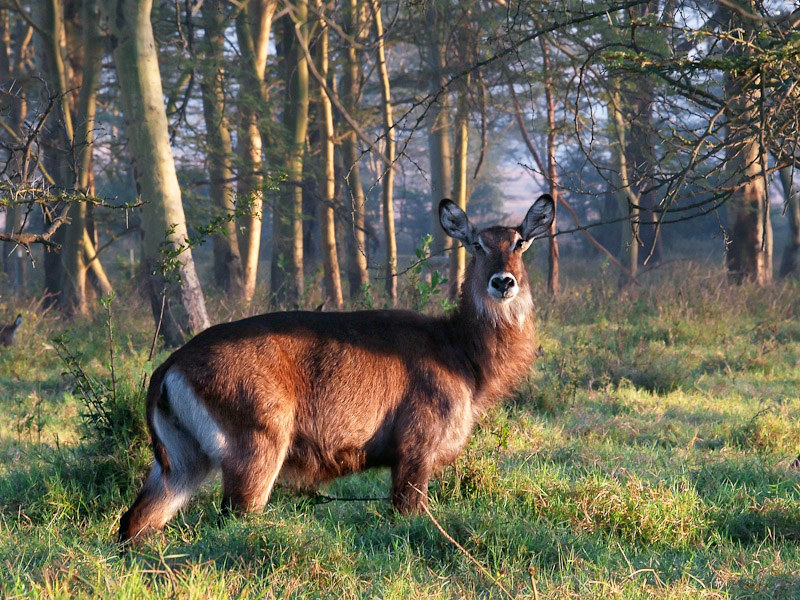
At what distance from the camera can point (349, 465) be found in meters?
4.35

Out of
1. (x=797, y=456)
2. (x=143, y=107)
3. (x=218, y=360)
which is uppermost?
(x=143, y=107)

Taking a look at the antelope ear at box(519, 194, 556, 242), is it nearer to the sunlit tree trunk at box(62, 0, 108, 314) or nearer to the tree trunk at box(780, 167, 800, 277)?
the sunlit tree trunk at box(62, 0, 108, 314)

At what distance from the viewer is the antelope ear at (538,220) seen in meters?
4.82

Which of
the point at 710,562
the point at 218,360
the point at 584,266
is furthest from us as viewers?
the point at 584,266

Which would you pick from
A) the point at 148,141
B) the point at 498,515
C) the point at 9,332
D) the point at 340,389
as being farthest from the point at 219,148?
the point at 498,515

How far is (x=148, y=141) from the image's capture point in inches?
337

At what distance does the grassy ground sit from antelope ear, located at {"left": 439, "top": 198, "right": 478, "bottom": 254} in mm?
1256

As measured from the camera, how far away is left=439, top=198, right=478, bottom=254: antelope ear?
16.0 feet

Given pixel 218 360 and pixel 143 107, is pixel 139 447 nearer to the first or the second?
pixel 218 360

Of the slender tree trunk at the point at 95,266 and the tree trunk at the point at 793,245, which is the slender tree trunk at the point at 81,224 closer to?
the slender tree trunk at the point at 95,266

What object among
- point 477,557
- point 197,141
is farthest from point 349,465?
point 197,141

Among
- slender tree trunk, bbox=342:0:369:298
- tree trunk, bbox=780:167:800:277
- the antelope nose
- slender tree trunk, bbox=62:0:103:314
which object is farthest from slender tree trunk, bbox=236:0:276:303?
tree trunk, bbox=780:167:800:277

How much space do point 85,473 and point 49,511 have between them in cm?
39

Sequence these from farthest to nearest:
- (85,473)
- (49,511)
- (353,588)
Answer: (85,473) < (49,511) < (353,588)
